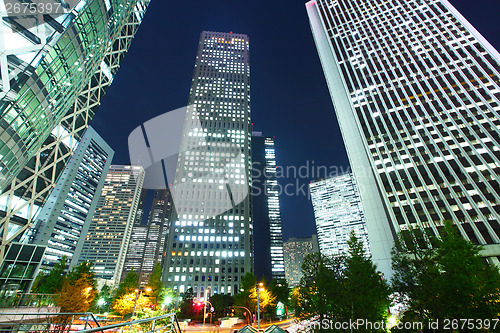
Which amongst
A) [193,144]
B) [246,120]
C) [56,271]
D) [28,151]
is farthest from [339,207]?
[28,151]

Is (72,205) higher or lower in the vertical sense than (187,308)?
higher

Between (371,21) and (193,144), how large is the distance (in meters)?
80.5

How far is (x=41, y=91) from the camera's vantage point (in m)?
22.1

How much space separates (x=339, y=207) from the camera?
595 ft

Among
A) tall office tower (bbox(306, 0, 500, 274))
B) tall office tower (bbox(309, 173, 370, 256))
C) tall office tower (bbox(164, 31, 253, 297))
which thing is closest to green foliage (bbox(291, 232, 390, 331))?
tall office tower (bbox(306, 0, 500, 274))

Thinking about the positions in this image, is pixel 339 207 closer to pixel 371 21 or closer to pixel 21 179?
pixel 371 21

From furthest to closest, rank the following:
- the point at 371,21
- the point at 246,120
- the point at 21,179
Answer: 1. the point at 246,120
2. the point at 371,21
3. the point at 21,179

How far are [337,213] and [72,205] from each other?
596ft

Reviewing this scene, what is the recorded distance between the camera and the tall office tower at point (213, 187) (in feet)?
267

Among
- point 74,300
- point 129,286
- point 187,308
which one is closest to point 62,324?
point 74,300

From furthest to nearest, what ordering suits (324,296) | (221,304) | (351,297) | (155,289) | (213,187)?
(213,187)
(221,304)
(155,289)
(324,296)
(351,297)

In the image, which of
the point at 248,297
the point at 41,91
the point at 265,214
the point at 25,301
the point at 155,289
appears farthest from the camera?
the point at 265,214

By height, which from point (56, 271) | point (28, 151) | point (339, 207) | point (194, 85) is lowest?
point (56, 271)

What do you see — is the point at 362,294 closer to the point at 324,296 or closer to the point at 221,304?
the point at 324,296
